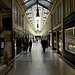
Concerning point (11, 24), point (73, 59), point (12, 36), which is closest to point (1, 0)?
point (11, 24)

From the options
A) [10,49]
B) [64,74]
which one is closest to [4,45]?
[10,49]

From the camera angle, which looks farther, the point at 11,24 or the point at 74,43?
the point at 11,24

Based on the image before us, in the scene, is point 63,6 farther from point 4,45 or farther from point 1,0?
point 4,45

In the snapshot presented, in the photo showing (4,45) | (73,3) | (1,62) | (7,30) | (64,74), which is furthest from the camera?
(7,30)

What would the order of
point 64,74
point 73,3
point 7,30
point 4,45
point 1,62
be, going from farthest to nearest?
1. point 7,30
2. point 4,45
3. point 73,3
4. point 1,62
5. point 64,74

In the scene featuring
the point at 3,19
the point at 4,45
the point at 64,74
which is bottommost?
the point at 64,74

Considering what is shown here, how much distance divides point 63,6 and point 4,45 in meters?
6.20

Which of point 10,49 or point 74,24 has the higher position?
point 74,24

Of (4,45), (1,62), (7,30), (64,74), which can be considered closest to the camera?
(64,74)

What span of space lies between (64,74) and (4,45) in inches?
195

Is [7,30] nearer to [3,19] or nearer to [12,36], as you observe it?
[12,36]

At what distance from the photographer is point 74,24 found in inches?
249

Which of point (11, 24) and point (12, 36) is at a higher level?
point (11, 24)

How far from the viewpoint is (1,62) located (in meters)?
6.32
